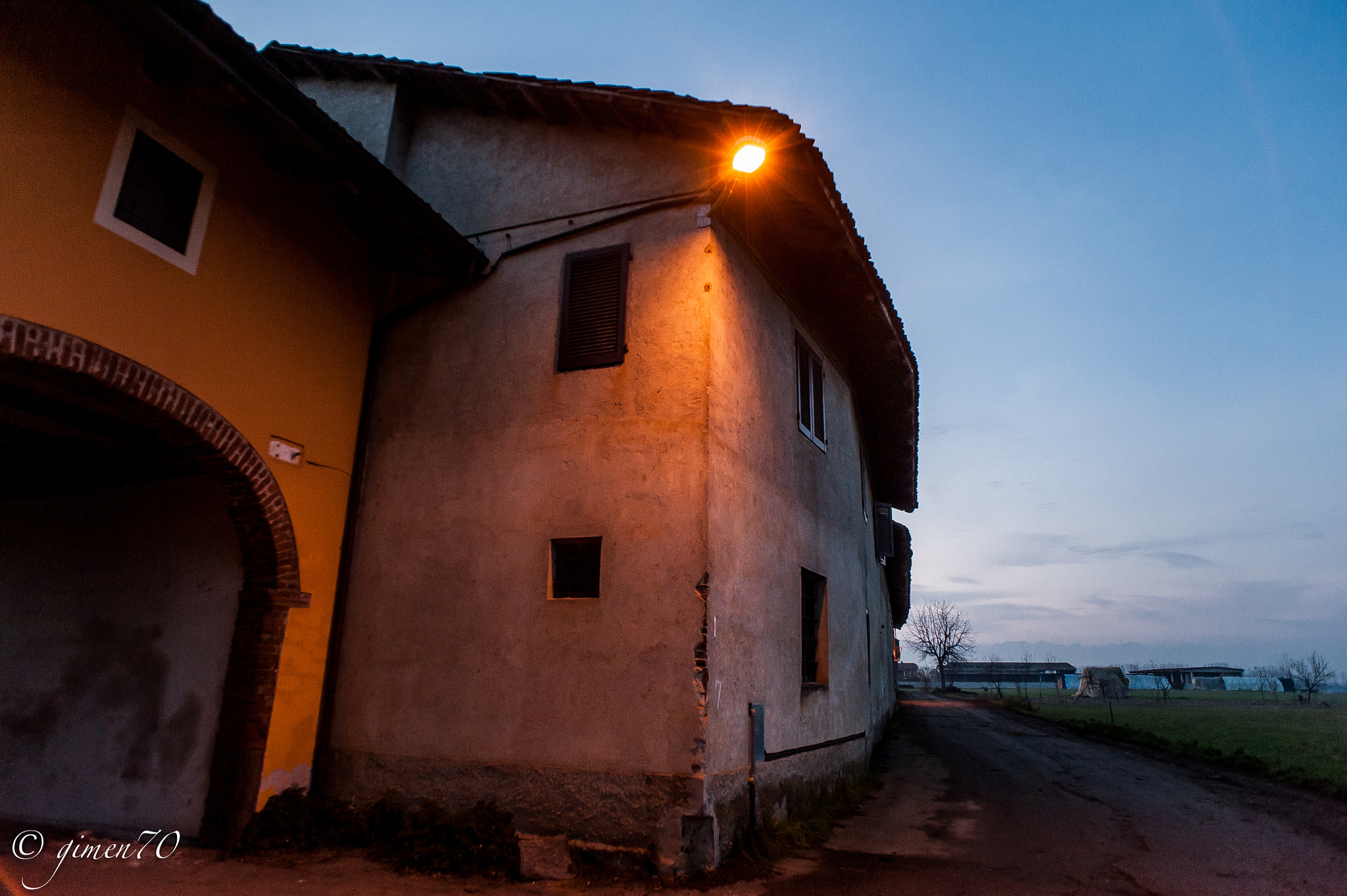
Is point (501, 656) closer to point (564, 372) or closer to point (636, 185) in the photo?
point (564, 372)

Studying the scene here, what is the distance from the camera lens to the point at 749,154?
634 cm

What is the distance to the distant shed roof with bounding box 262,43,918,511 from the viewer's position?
690 centimetres

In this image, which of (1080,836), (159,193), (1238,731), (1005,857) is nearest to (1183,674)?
(1238,731)

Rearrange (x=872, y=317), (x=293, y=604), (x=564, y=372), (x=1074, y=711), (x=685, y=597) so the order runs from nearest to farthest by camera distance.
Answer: (x=685, y=597) → (x=293, y=604) → (x=564, y=372) → (x=872, y=317) → (x=1074, y=711)

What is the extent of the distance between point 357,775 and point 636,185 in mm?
6407

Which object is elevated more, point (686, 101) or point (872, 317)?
point (686, 101)

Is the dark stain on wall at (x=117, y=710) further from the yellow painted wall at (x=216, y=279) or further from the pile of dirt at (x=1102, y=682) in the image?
the pile of dirt at (x=1102, y=682)

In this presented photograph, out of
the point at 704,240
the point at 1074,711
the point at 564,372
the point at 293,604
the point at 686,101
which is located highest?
the point at 686,101

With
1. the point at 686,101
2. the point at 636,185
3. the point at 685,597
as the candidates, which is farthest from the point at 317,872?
the point at 686,101

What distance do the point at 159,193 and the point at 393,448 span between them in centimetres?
299

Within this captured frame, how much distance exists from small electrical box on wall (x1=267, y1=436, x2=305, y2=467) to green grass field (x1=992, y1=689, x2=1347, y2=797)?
13.5 meters

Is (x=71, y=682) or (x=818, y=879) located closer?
(x=818, y=879)

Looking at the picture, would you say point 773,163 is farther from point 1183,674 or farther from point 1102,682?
point 1183,674

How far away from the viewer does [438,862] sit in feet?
18.6
